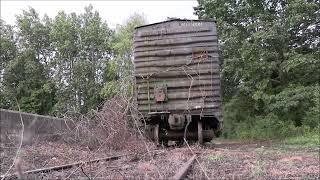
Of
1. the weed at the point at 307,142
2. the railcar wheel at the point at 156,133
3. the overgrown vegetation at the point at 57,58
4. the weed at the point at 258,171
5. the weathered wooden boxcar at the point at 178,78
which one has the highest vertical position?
the overgrown vegetation at the point at 57,58

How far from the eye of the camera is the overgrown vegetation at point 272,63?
18766 millimetres

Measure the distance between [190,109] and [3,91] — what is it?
2670 centimetres

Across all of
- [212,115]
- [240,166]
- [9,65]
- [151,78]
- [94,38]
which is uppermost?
[94,38]

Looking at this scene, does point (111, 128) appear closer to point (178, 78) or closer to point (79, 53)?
point (178, 78)

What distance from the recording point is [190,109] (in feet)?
35.4

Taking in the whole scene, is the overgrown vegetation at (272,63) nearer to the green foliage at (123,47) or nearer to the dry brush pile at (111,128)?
the green foliage at (123,47)

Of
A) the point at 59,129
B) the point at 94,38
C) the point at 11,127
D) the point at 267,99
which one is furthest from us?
the point at 94,38

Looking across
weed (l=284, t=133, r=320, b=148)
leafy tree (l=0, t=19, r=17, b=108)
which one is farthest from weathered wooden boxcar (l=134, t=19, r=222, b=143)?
leafy tree (l=0, t=19, r=17, b=108)

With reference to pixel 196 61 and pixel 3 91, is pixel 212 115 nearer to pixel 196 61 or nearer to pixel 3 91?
pixel 196 61

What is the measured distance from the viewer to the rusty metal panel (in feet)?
35.5

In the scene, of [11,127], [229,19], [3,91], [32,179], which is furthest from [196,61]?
[3,91]

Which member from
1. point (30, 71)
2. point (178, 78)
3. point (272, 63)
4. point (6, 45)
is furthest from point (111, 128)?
point (6, 45)

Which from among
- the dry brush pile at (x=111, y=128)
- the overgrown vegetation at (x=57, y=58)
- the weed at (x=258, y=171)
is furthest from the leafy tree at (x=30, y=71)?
the weed at (x=258, y=171)

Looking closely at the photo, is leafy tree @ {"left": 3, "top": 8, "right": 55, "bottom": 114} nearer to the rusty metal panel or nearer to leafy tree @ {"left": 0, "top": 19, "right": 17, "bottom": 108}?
leafy tree @ {"left": 0, "top": 19, "right": 17, "bottom": 108}
